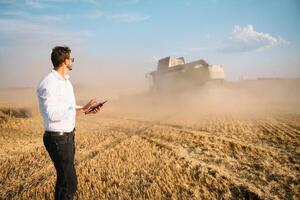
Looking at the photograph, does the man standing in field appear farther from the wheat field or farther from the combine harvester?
the combine harvester

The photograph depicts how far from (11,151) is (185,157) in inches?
183

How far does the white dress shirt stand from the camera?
9.86ft

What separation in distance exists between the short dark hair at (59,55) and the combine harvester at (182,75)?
19896 mm

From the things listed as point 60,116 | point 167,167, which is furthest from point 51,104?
point 167,167

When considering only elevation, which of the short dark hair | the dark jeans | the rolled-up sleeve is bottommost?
the dark jeans

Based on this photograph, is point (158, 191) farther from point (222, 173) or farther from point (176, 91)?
point (176, 91)

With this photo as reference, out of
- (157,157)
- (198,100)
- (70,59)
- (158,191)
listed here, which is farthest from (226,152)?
(198,100)

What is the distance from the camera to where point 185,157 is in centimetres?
670

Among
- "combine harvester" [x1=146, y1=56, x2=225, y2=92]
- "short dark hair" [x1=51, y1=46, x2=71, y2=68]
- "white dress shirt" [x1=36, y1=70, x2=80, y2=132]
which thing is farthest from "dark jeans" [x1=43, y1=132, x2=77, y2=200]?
"combine harvester" [x1=146, y1=56, x2=225, y2=92]

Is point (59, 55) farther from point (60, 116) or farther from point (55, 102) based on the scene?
point (60, 116)

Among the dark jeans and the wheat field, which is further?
the wheat field

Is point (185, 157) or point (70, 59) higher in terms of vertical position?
point (70, 59)

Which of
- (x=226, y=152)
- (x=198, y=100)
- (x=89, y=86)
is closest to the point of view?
(x=226, y=152)

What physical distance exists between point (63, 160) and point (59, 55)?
3.78 ft
